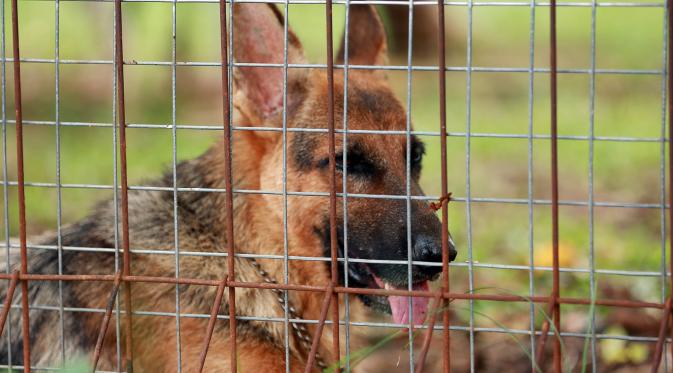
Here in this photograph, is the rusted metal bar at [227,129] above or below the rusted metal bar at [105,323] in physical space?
above

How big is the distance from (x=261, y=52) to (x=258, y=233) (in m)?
0.79

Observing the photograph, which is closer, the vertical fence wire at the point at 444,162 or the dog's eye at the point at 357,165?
the vertical fence wire at the point at 444,162

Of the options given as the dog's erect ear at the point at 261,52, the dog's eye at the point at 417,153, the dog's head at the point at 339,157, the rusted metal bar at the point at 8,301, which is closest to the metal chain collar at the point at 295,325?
the dog's head at the point at 339,157

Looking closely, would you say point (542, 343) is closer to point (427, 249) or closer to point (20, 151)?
point (427, 249)

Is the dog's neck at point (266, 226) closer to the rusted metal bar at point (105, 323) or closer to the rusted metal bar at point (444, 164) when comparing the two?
the rusted metal bar at point (105, 323)

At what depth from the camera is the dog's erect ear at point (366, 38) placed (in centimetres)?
427

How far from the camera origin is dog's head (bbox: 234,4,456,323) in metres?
3.53

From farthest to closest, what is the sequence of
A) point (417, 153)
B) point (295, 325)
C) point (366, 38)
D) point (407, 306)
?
point (366, 38)
point (417, 153)
point (407, 306)
point (295, 325)

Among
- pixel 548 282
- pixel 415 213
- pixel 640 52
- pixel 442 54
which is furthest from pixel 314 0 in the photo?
pixel 640 52

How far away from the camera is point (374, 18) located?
4277 millimetres

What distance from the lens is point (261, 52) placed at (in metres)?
3.73

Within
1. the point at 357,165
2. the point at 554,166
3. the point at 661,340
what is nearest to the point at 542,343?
the point at 661,340

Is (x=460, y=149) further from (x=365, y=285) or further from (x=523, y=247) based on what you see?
(x=365, y=285)

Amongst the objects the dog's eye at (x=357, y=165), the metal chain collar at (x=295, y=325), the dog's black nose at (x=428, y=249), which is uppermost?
the dog's eye at (x=357, y=165)
